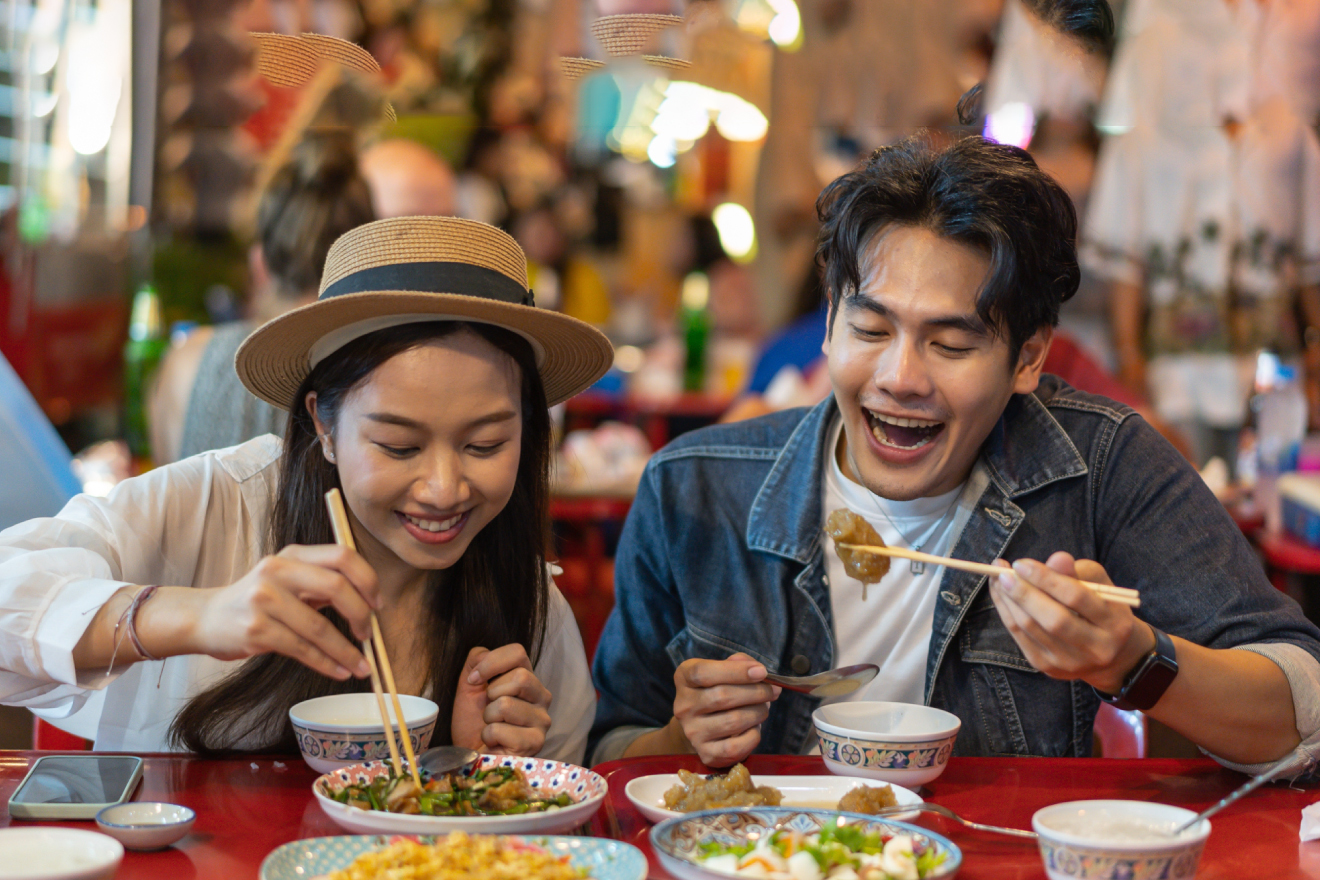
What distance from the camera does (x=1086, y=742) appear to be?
2057 millimetres

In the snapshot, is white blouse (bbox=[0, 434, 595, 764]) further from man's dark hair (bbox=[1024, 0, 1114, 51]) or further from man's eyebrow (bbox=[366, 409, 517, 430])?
man's dark hair (bbox=[1024, 0, 1114, 51])

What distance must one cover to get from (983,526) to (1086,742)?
0.42 meters

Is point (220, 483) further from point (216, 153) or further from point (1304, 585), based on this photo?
point (216, 153)

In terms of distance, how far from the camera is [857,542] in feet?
6.16

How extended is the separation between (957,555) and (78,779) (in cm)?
139

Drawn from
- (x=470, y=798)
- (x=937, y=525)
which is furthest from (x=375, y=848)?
(x=937, y=525)

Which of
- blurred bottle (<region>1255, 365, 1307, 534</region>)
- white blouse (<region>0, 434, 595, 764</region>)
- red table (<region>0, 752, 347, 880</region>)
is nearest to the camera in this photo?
red table (<region>0, 752, 347, 880</region>)

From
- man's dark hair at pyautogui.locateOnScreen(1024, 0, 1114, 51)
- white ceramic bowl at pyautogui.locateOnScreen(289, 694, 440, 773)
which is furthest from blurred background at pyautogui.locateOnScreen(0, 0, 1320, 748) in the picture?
white ceramic bowl at pyautogui.locateOnScreen(289, 694, 440, 773)

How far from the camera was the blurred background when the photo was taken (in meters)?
4.05

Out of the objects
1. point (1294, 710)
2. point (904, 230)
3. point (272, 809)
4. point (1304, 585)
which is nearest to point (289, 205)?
point (904, 230)

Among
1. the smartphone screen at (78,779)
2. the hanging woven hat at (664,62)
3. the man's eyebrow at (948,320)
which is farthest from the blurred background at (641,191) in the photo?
the smartphone screen at (78,779)

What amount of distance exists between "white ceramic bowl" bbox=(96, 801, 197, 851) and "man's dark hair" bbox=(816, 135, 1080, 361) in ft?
4.06

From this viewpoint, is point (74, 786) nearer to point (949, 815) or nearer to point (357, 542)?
point (357, 542)

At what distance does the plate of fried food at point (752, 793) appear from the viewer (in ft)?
4.60
